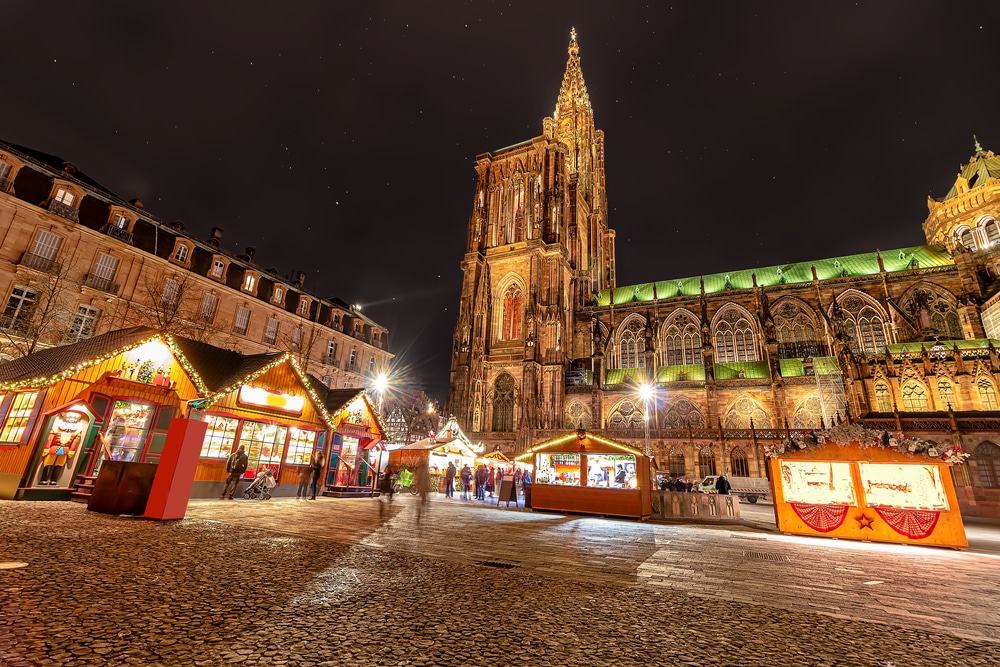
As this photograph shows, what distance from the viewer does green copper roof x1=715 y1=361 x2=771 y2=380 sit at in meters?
33.5

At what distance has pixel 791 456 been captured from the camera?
1395 cm

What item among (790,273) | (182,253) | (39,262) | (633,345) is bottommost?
(39,262)

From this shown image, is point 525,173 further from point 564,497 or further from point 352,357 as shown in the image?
point 564,497

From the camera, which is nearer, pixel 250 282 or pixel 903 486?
pixel 903 486

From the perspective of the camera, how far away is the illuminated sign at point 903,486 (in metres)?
12.1

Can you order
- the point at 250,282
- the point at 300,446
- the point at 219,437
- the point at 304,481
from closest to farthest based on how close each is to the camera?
the point at 219,437
the point at 304,481
the point at 300,446
the point at 250,282

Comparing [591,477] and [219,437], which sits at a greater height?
[219,437]

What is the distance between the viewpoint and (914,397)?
26000 millimetres

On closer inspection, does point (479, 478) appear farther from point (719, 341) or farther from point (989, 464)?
Result: point (989, 464)

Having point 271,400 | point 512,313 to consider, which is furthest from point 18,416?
point 512,313

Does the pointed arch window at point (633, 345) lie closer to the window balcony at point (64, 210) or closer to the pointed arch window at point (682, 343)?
the pointed arch window at point (682, 343)

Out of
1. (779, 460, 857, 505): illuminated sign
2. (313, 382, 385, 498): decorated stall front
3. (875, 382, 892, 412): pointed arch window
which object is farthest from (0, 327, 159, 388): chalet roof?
(875, 382, 892, 412): pointed arch window

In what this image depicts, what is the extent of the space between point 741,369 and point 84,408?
126ft

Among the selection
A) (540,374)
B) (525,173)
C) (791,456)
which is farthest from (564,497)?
(525,173)
